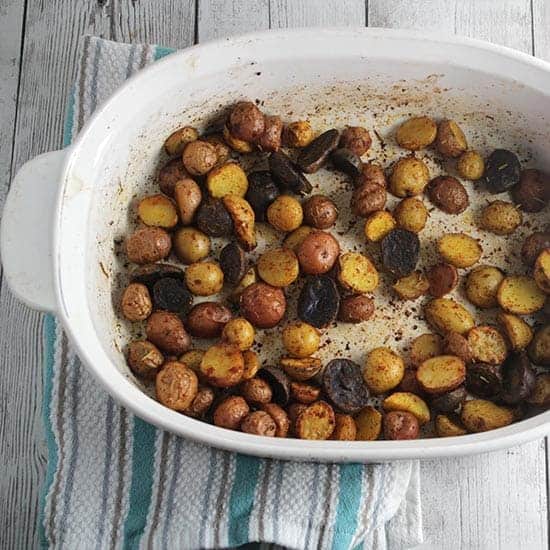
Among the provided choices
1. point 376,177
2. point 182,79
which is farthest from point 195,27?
point 376,177

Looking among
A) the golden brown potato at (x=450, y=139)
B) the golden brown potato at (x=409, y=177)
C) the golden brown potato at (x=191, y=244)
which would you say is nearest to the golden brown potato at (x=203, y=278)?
the golden brown potato at (x=191, y=244)

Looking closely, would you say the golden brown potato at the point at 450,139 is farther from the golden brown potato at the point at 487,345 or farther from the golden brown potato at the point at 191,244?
the golden brown potato at the point at 191,244

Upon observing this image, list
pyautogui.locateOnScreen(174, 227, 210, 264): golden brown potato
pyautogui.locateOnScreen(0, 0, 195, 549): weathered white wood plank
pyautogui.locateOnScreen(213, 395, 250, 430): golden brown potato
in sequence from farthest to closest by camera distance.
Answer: pyautogui.locateOnScreen(0, 0, 195, 549): weathered white wood plank < pyautogui.locateOnScreen(174, 227, 210, 264): golden brown potato < pyautogui.locateOnScreen(213, 395, 250, 430): golden brown potato

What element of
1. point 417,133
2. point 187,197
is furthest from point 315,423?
point 417,133

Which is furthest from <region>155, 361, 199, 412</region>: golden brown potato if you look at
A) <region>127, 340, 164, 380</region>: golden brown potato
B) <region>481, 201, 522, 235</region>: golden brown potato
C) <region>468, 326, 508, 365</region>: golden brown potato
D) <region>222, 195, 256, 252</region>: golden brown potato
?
<region>481, 201, 522, 235</region>: golden brown potato

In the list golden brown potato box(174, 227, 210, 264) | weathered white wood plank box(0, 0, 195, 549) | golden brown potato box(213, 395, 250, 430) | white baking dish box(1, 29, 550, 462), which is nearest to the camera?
white baking dish box(1, 29, 550, 462)

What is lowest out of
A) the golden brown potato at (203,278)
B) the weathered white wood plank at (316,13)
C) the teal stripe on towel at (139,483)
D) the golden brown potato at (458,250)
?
the teal stripe on towel at (139,483)

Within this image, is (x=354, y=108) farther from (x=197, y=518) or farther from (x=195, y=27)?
(x=197, y=518)

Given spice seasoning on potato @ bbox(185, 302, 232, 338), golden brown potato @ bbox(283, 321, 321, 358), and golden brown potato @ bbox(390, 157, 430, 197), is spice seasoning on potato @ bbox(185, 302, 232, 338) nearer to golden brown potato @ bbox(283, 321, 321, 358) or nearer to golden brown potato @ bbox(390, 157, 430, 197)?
golden brown potato @ bbox(283, 321, 321, 358)
